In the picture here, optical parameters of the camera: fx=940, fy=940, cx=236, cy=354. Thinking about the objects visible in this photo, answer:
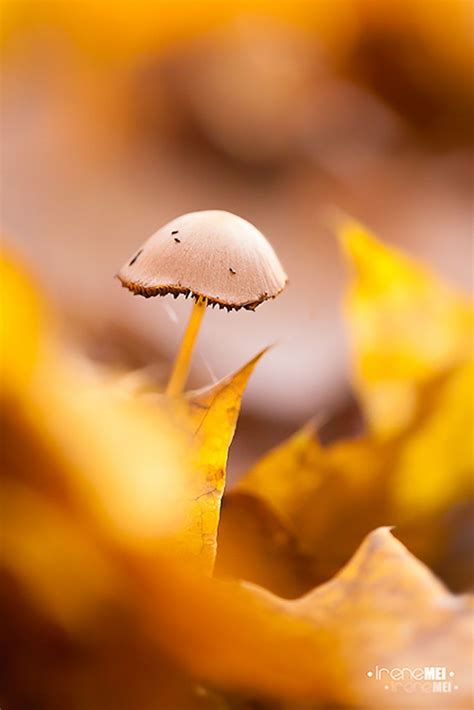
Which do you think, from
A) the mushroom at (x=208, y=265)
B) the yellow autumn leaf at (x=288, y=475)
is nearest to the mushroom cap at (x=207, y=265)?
the mushroom at (x=208, y=265)

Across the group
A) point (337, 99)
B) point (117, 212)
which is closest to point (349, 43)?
point (337, 99)

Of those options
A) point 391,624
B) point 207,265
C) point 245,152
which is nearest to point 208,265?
point 207,265

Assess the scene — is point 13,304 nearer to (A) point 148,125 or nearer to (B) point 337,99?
(A) point 148,125

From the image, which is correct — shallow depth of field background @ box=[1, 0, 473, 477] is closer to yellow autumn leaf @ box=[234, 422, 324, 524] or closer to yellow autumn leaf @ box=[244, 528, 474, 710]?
yellow autumn leaf @ box=[234, 422, 324, 524]

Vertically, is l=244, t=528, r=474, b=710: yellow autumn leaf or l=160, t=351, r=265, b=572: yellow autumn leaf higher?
l=160, t=351, r=265, b=572: yellow autumn leaf

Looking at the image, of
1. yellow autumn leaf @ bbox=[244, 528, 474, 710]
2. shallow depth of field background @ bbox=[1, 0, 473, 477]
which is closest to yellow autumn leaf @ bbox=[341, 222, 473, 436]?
shallow depth of field background @ bbox=[1, 0, 473, 477]

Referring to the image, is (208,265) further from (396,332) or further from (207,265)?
(396,332)

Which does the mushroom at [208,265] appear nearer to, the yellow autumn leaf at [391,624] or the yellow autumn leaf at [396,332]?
the yellow autumn leaf at [391,624]
